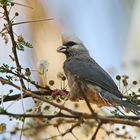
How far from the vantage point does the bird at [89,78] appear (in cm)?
187

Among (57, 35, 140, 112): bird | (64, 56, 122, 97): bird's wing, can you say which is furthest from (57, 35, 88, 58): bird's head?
(64, 56, 122, 97): bird's wing

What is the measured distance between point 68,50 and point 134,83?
117 centimetres

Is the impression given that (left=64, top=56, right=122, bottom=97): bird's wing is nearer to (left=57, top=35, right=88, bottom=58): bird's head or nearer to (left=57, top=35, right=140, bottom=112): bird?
(left=57, top=35, right=140, bottom=112): bird

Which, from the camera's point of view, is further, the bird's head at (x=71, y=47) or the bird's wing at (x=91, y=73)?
the bird's head at (x=71, y=47)

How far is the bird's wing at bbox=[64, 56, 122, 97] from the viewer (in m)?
2.19

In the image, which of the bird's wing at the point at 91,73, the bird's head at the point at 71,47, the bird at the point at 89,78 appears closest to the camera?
the bird at the point at 89,78

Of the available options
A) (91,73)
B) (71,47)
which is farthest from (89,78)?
(71,47)

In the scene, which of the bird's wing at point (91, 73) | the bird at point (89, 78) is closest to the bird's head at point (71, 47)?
the bird at point (89, 78)

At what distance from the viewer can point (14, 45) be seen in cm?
148

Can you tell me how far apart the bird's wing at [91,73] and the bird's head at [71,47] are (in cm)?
13

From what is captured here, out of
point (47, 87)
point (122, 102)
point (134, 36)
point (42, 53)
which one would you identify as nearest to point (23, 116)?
point (47, 87)

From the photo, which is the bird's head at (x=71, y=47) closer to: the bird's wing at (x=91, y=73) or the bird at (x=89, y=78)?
the bird at (x=89, y=78)

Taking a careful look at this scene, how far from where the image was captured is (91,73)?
231 cm

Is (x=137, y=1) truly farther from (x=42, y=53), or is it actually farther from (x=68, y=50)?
(x=68, y=50)
